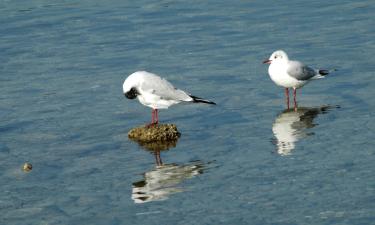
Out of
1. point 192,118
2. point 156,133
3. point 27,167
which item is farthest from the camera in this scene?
point 192,118

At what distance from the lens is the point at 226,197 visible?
42.1 ft

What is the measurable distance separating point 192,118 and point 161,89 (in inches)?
50.2

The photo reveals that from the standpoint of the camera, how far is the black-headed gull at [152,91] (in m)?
16.5

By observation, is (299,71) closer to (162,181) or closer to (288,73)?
(288,73)

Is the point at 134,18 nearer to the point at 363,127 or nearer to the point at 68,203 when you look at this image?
the point at 363,127

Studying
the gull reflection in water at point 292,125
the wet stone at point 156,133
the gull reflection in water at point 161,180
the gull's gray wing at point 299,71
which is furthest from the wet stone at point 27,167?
the gull's gray wing at point 299,71

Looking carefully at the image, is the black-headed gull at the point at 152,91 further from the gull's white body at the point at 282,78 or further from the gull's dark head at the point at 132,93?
the gull's white body at the point at 282,78

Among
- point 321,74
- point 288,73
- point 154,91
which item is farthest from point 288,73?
point 154,91

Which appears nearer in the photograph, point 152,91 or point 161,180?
point 161,180

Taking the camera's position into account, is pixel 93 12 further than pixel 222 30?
Yes

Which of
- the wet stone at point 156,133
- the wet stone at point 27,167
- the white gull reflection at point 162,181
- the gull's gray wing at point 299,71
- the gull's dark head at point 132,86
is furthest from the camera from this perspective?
the gull's gray wing at point 299,71

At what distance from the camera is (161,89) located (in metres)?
16.6

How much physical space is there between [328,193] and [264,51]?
33.3 ft

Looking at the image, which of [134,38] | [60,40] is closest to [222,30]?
[134,38]
